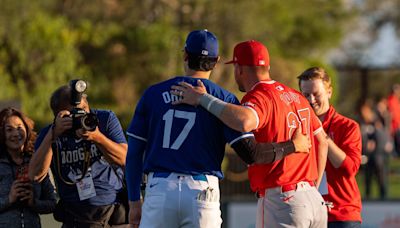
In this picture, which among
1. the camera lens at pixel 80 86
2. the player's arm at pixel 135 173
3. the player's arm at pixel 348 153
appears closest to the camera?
the player's arm at pixel 135 173

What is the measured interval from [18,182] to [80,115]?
107 centimetres

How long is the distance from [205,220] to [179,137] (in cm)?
55

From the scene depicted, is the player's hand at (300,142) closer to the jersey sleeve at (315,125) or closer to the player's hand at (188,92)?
the jersey sleeve at (315,125)

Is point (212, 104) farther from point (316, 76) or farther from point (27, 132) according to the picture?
point (27, 132)

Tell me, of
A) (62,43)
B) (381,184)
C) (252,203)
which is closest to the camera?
(252,203)

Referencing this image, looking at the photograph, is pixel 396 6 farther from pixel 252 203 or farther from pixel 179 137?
pixel 179 137

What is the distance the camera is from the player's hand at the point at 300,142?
758cm

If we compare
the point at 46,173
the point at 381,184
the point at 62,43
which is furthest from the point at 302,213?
the point at 62,43

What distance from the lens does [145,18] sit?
36.1 meters

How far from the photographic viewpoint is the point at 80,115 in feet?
25.4

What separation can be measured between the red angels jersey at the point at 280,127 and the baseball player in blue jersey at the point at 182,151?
0.77 feet

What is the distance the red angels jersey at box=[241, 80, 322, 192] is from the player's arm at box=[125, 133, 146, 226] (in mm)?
749

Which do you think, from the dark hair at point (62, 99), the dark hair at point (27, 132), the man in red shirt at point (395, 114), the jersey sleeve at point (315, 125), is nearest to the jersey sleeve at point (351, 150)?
the jersey sleeve at point (315, 125)

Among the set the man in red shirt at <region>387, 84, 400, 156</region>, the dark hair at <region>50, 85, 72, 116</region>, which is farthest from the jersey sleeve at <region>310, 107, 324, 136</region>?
the man in red shirt at <region>387, 84, 400, 156</region>
